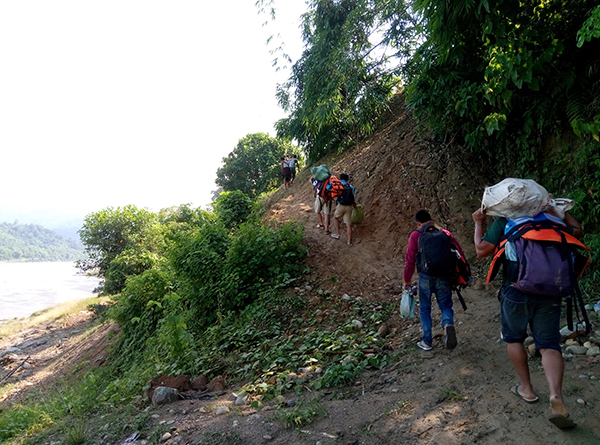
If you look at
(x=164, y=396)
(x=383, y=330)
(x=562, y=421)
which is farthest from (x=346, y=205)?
(x=562, y=421)

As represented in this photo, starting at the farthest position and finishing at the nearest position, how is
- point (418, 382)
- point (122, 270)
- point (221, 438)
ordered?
point (122, 270), point (418, 382), point (221, 438)

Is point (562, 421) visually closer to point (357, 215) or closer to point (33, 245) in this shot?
point (357, 215)

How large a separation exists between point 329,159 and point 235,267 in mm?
8424

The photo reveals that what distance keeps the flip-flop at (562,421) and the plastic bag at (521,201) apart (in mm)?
1295

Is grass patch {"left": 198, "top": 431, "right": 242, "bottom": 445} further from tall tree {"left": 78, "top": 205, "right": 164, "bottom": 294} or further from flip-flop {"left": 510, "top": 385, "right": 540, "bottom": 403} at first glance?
tall tree {"left": 78, "top": 205, "right": 164, "bottom": 294}

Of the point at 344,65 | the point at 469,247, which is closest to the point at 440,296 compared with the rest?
the point at 469,247

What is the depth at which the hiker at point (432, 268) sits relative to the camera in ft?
13.5

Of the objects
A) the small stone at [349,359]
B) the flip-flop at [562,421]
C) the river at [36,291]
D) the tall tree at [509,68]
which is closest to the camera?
the flip-flop at [562,421]

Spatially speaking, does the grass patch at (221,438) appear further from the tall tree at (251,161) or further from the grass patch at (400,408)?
the tall tree at (251,161)

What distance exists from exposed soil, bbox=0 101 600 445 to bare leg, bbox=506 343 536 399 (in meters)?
0.09

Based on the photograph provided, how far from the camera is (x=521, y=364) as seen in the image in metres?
2.83

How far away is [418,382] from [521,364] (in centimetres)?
114

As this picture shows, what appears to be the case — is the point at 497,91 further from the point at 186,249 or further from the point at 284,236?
the point at 186,249

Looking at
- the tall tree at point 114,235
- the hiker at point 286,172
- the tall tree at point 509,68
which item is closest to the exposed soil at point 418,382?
the tall tree at point 509,68
